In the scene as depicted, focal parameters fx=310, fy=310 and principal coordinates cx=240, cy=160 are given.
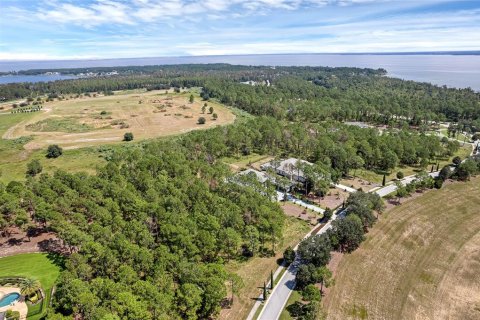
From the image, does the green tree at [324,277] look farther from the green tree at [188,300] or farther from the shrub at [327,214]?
the shrub at [327,214]

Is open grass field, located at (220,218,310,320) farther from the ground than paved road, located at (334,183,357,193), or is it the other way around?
paved road, located at (334,183,357,193)

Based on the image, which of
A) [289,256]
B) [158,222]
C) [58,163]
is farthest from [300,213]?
[58,163]

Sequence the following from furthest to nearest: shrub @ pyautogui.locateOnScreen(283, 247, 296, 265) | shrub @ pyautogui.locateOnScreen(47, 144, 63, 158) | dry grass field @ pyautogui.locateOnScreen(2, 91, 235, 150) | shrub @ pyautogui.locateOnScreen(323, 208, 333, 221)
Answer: dry grass field @ pyautogui.locateOnScreen(2, 91, 235, 150)
shrub @ pyautogui.locateOnScreen(47, 144, 63, 158)
shrub @ pyautogui.locateOnScreen(323, 208, 333, 221)
shrub @ pyautogui.locateOnScreen(283, 247, 296, 265)

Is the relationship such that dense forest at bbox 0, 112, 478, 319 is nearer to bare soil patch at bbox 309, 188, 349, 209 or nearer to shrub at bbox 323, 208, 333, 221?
bare soil patch at bbox 309, 188, 349, 209

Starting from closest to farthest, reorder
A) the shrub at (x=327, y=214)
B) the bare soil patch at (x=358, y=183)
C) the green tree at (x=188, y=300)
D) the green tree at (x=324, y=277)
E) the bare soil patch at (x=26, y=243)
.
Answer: the green tree at (x=188, y=300), the green tree at (x=324, y=277), the bare soil patch at (x=26, y=243), the shrub at (x=327, y=214), the bare soil patch at (x=358, y=183)

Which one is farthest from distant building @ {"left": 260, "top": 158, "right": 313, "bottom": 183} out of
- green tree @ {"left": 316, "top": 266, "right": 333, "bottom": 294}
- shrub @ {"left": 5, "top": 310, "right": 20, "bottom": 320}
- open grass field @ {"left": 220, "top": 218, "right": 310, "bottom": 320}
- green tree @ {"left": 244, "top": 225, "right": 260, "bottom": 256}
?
shrub @ {"left": 5, "top": 310, "right": 20, "bottom": 320}

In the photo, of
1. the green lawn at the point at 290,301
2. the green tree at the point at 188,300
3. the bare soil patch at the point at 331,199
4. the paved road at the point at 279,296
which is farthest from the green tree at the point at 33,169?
the green lawn at the point at 290,301

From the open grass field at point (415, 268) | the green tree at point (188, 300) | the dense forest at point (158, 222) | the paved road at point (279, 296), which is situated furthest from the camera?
the open grass field at point (415, 268)
